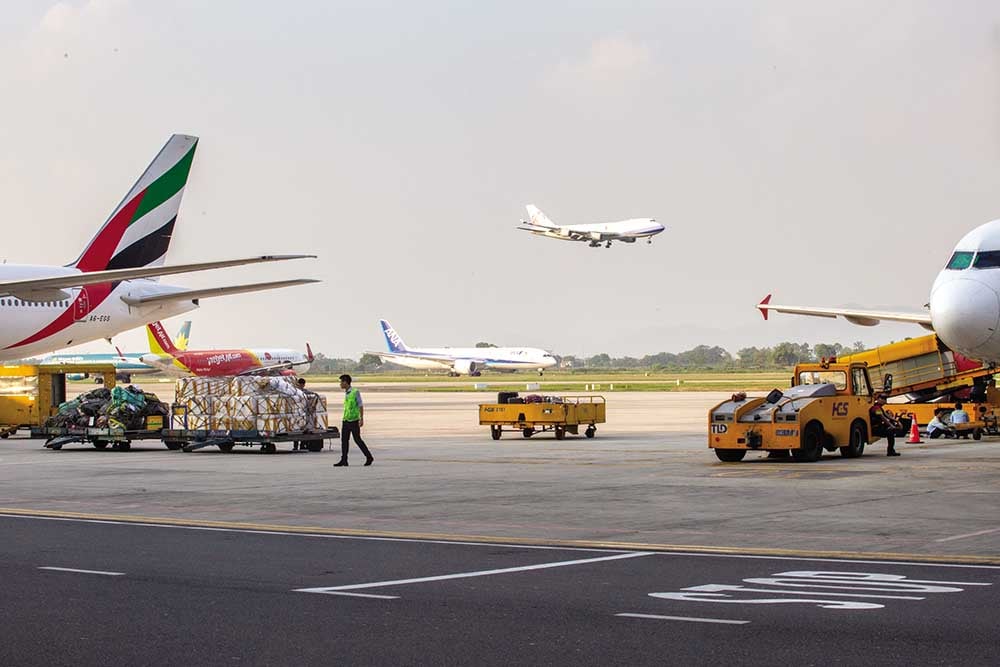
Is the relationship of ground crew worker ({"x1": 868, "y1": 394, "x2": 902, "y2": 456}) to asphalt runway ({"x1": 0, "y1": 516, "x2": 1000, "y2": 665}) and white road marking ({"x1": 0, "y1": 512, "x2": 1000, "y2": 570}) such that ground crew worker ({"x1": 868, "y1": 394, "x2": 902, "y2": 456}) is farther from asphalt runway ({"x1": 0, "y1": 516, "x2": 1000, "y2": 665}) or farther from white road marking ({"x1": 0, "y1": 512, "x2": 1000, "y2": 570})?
asphalt runway ({"x1": 0, "y1": 516, "x2": 1000, "y2": 665})

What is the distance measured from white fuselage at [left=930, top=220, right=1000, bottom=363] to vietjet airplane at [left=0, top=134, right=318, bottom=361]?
21.6 meters

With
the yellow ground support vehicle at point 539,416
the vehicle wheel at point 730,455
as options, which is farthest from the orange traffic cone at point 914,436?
the yellow ground support vehicle at point 539,416

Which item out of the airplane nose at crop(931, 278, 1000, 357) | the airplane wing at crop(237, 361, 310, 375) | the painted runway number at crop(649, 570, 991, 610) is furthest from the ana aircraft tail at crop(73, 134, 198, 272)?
the airplane wing at crop(237, 361, 310, 375)

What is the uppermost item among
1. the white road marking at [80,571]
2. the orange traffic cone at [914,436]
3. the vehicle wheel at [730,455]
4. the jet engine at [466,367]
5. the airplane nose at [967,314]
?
the jet engine at [466,367]

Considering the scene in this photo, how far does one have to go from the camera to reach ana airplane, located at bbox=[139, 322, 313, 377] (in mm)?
98844

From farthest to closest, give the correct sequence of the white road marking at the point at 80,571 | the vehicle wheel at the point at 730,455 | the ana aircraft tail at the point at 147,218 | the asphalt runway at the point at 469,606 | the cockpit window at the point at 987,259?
the ana aircraft tail at the point at 147,218 < the vehicle wheel at the point at 730,455 < the cockpit window at the point at 987,259 < the white road marking at the point at 80,571 < the asphalt runway at the point at 469,606

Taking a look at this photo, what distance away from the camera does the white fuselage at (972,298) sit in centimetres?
2267

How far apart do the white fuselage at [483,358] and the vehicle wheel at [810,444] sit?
Answer: 5189 inches

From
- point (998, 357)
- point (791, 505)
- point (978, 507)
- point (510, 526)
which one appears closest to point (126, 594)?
point (510, 526)

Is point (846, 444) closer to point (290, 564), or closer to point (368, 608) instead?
point (290, 564)

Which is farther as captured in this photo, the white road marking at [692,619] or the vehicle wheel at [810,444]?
the vehicle wheel at [810,444]

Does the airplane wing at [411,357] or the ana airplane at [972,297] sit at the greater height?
the airplane wing at [411,357]

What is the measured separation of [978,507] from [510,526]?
6.84m

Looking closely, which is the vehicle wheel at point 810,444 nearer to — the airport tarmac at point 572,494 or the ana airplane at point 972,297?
the airport tarmac at point 572,494
